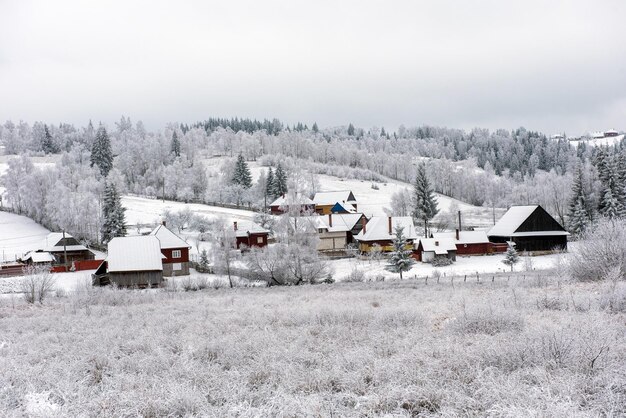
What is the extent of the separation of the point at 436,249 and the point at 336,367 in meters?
51.7

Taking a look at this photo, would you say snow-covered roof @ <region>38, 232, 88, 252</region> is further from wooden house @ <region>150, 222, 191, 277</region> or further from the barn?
the barn

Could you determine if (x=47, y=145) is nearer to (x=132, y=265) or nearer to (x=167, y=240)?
(x=167, y=240)

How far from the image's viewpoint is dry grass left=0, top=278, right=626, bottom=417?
21.9 ft

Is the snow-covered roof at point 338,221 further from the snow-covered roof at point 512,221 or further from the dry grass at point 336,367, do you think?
the dry grass at point 336,367

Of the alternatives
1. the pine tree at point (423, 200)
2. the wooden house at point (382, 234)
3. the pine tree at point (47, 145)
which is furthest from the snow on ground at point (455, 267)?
the pine tree at point (47, 145)

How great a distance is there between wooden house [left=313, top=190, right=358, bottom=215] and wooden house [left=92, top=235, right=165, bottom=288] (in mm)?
55251

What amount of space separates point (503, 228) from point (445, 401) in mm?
65266

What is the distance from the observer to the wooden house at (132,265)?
44.2m

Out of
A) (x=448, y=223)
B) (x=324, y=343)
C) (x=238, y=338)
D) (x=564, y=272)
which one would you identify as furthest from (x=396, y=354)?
(x=448, y=223)

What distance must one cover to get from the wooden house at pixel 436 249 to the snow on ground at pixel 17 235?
5306cm

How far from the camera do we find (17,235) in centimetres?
7350

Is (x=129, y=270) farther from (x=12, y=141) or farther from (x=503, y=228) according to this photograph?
(x=12, y=141)

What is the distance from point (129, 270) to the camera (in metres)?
44.1

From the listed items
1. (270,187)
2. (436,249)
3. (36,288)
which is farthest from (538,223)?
(36,288)
